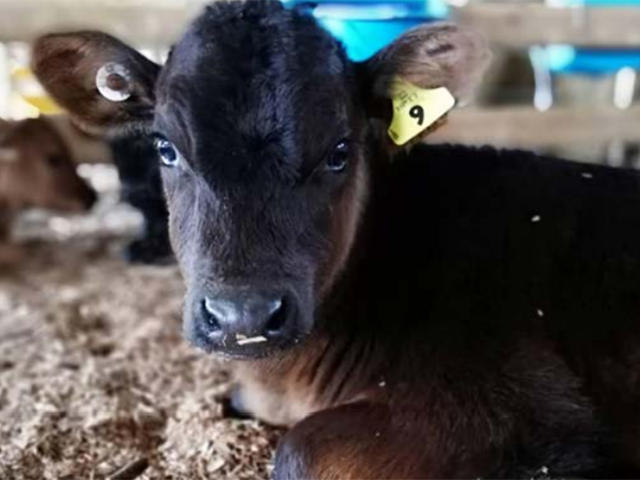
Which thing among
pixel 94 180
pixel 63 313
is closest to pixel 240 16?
pixel 63 313

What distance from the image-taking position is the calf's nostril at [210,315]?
7.73 ft

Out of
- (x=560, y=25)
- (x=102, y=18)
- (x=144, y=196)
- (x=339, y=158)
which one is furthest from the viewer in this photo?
(x=560, y=25)

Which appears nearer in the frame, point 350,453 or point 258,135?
point 258,135

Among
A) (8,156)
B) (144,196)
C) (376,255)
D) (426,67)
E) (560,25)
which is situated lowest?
(8,156)

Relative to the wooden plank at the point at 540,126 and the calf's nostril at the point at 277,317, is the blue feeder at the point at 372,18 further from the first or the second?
the calf's nostril at the point at 277,317

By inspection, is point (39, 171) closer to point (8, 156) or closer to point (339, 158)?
point (8, 156)

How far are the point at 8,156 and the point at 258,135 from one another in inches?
182

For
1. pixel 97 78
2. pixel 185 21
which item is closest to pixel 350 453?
pixel 97 78

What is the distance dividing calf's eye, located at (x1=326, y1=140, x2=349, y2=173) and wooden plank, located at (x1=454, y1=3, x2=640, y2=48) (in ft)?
12.6

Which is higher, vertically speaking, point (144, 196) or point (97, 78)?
point (97, 78)

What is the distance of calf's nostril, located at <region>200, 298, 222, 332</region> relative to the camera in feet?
→ 7.73

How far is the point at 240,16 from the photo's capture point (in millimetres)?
2748

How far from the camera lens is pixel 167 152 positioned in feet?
9.05

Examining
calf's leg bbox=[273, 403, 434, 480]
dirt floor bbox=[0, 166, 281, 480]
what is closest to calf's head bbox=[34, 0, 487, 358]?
calf's leg bbox=[273, 403, 434, 480]
